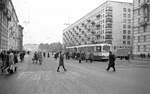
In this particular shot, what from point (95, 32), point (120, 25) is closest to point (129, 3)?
point (120, 25)

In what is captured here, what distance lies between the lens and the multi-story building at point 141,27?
47.2m


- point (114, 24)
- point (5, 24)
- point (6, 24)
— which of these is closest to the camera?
point (5, 24)

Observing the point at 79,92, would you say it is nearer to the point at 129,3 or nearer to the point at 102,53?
the point at 102,53

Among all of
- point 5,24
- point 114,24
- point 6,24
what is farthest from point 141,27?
point 6,24

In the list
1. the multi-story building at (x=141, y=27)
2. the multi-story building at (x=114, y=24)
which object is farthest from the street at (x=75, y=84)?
the multi-story building at (x=114, y=24)

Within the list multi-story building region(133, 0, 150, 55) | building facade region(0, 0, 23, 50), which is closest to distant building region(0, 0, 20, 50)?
building facade region(0, 0, 23, 50)

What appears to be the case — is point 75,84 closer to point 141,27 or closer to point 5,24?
point 141,27

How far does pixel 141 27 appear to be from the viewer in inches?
1966

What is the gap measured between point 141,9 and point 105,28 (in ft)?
83.7

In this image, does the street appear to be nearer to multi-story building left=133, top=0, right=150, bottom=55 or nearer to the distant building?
the distant building

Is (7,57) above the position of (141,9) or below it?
below

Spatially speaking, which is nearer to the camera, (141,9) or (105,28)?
(141,9)

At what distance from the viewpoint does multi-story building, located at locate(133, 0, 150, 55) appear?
47.2m

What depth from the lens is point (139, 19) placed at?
5169 cm
